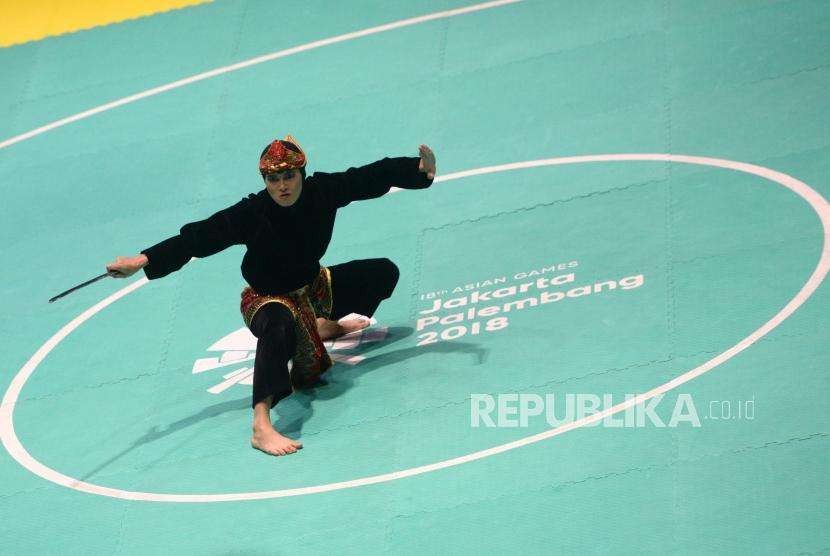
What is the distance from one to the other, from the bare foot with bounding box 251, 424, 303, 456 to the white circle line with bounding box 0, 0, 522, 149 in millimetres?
5635

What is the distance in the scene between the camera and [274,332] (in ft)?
24.8

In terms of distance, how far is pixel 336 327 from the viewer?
8531 mm

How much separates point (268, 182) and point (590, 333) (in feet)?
7.05

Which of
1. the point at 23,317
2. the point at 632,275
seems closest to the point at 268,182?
the point at 632,275

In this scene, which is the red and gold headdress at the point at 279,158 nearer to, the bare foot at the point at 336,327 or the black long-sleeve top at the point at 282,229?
the black long-sleeve top at the point at 282,229

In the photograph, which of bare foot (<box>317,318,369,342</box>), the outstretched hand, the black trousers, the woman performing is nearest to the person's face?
the woman performing

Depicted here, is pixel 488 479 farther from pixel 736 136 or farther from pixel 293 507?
pixel 736 136

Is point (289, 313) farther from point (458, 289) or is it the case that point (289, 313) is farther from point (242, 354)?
point (458, 289)

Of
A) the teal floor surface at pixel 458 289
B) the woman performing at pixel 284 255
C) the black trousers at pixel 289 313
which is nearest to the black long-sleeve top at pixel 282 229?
the woman performing at pixel 284 255

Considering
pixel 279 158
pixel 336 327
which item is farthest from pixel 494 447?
pixel 279 158

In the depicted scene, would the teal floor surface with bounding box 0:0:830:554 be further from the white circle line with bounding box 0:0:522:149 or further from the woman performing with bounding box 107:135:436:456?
the woman performing with bounding box 107:135:436:456

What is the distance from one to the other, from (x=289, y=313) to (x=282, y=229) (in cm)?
51

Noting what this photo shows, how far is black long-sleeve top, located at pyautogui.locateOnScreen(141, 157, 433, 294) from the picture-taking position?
24.7 ft

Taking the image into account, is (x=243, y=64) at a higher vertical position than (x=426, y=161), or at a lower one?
lower
